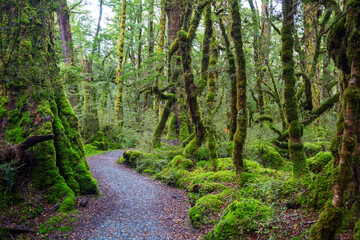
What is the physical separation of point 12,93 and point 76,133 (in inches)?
93.3

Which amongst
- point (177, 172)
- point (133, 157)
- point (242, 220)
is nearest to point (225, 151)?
point (177, 172)

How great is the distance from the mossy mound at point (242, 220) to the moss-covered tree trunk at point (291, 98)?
1635mm

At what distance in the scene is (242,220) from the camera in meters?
4.48

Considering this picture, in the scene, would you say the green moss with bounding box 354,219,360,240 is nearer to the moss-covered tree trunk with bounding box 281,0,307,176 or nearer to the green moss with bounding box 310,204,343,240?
the green moss with bounding box 310,204,343,240

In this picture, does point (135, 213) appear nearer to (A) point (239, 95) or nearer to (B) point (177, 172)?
(B) point (177, 172)

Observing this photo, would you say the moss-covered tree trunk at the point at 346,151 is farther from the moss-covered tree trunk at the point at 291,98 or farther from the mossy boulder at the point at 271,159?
the mossy boulder at the point at 271,159

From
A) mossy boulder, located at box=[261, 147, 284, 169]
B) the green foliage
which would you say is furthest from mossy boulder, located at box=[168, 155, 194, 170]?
the green foliage

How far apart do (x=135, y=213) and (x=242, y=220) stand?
3.28 meters

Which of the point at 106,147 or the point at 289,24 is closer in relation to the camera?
the point at 289,24

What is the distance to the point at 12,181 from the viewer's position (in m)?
5.23

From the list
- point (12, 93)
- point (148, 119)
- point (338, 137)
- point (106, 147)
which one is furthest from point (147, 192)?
point (106, 147)

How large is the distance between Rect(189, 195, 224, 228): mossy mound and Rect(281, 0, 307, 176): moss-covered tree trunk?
217 cm

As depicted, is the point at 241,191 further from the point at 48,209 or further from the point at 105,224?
the point at 48,209

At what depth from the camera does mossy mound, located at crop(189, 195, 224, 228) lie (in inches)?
215
